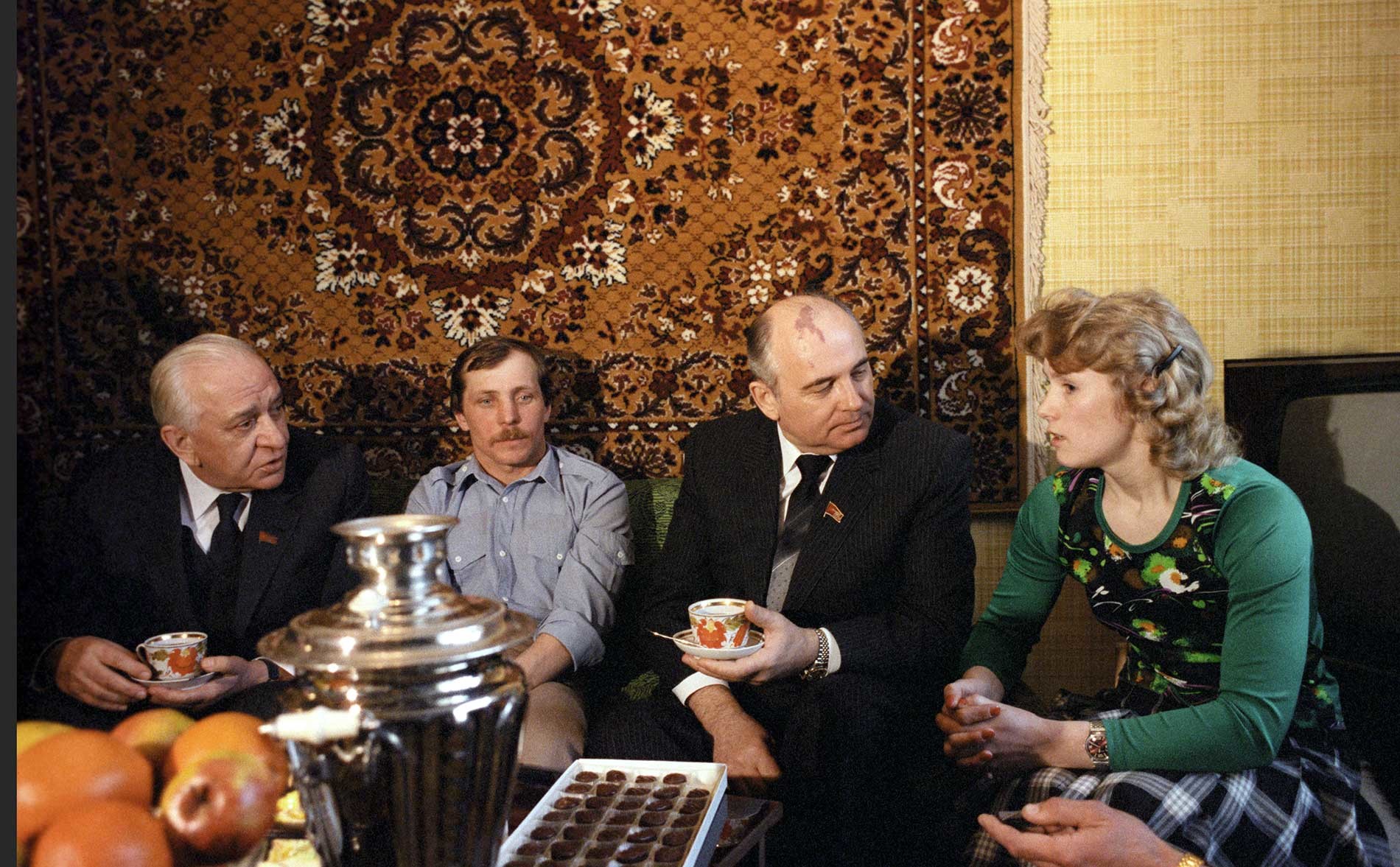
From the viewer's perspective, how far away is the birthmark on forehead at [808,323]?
223 cm

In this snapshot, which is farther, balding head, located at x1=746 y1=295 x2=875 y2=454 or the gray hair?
the gray hair

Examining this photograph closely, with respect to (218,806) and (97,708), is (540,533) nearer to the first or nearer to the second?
(97,708)

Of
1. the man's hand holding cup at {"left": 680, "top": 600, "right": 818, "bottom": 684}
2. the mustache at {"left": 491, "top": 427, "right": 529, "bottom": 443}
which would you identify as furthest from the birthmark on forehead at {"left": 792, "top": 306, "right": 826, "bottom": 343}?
the mustache at {"left": 491, "top": 427, "right": 529, "bottom": 443}

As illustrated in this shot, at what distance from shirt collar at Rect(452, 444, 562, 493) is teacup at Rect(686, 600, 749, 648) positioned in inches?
33.3

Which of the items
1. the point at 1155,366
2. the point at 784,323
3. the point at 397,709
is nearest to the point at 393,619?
the point at 397,709

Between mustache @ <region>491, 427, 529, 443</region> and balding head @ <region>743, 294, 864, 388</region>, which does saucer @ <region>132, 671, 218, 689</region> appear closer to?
mustache @ <region>491, 427, 529, 443</region>

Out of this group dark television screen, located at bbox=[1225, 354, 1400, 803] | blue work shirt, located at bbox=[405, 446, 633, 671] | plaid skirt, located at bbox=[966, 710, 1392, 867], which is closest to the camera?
plaid skirt, located at bbox=[966, 710, 1392, 867]

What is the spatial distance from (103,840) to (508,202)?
2350 millimetres

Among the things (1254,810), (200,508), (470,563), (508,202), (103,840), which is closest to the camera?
(103,840)

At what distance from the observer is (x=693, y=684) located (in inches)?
84.5

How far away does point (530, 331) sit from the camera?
2898 mm

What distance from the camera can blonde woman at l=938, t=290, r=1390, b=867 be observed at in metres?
1.63

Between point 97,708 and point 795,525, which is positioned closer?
point 97,708

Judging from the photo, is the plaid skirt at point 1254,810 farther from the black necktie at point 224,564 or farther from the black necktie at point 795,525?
the black necktie at point 224,564
